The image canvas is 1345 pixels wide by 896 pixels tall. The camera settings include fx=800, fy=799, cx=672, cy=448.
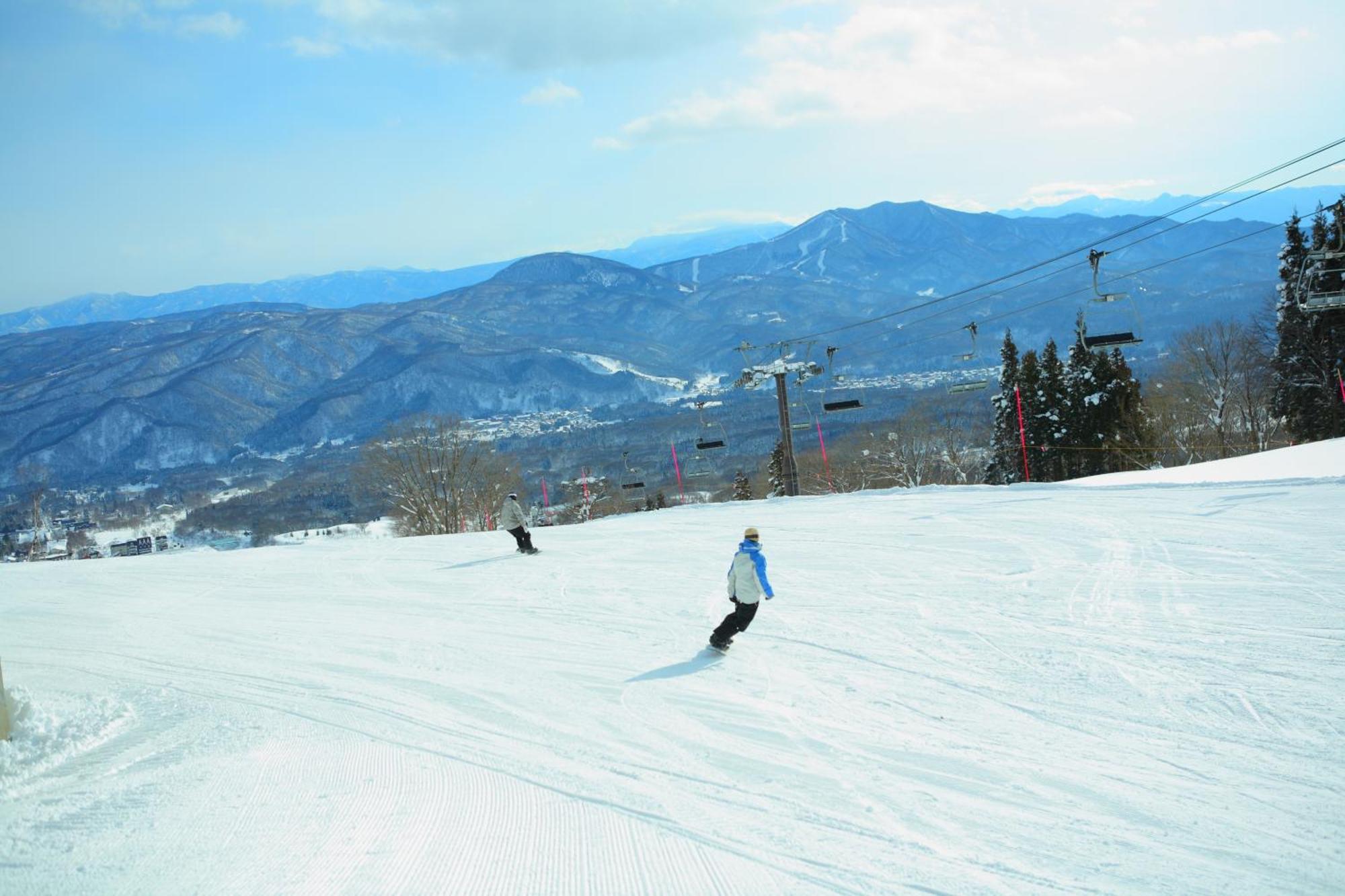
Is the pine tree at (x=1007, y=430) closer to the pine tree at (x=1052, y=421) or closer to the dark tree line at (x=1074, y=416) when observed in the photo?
the dark tree line at (x=1074, y=416)

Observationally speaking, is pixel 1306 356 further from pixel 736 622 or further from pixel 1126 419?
pixel 736 622

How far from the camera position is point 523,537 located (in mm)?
19844

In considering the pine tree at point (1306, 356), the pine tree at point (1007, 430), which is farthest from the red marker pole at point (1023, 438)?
the pine tree at point (1306, 356)

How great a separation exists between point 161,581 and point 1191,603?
23.2 meters

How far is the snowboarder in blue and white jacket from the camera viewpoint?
9984 millimetres

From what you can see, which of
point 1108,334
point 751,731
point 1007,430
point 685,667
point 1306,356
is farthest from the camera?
point 1007,430

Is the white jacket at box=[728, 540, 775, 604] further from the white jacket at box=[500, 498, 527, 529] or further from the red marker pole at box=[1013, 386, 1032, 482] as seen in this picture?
the red marker pole at box=[1013, 386, 1032, 482]

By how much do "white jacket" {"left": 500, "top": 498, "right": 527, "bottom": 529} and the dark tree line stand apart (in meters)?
35.1

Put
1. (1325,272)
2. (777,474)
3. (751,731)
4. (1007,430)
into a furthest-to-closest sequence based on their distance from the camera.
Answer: (777,474) < (1007,430) < (1325,272) < (751,731)

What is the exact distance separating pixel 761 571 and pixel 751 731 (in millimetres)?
2351

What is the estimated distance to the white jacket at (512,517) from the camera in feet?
64.8

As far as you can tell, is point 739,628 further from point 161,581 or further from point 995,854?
point 161,581

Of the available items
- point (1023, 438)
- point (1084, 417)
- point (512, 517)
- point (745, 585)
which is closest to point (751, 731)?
point (745, 585)

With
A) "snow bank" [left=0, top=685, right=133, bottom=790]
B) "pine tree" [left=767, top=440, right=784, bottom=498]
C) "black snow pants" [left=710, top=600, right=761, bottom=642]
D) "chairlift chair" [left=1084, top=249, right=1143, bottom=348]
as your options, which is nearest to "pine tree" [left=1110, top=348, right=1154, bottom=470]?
"pine tree" [left=767, top=440, right=784, bottom=498]
